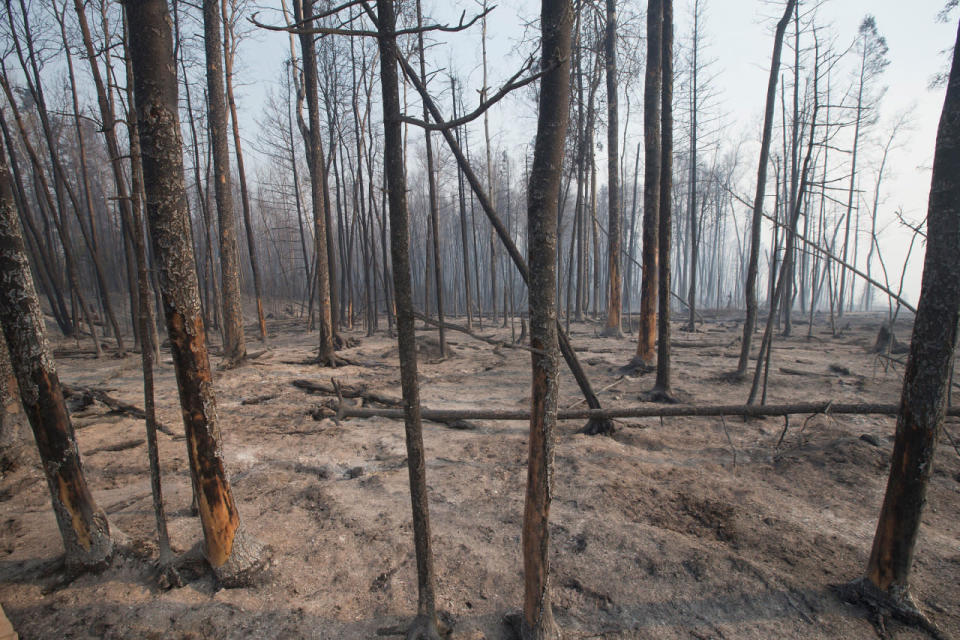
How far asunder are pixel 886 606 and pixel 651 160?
608cm

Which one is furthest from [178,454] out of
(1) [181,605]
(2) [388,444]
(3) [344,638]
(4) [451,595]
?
(4) [451,595]

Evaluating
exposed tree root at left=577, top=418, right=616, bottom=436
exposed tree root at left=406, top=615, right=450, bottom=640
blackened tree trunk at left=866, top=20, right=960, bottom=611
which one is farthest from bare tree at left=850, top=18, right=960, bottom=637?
exposed tree root at left=577, top=418, right=616, bottom=436

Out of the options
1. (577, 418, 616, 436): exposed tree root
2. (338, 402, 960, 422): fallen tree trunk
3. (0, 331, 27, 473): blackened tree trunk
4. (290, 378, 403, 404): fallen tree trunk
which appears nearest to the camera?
(0, 331, 27, 473): blackened tree trunk

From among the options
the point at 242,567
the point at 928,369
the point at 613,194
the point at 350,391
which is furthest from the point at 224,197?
the point at 928,369

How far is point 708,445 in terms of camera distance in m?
4.44

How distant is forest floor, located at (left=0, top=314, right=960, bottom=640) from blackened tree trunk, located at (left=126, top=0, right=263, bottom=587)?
1.31ft

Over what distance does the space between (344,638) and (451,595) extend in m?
0.61

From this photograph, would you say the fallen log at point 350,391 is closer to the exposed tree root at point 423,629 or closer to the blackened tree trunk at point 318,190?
the blackened tree trunk at point 318,190

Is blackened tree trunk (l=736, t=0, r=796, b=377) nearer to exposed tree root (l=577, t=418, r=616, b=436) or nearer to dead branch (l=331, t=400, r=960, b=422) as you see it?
dead branch (l=331, t=400, r=960, b=422)

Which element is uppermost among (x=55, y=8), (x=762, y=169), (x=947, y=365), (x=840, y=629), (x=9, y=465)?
(x=55, y=8)

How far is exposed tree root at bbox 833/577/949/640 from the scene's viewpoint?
84.0 inches

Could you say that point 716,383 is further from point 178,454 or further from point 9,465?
point 9,465

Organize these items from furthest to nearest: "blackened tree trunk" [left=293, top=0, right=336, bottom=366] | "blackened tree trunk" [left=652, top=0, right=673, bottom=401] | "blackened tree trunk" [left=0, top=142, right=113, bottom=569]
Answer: "blackened tree trunk" [left=293, top=0, right=336, bottom=366]
"blackened tree trunk" [left=652, top=0, right=673, bottom=401]
"blackened tree trunk" [left=0, top=142, right=113, bottom=569]

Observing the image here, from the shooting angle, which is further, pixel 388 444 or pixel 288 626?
pixel 388 444
